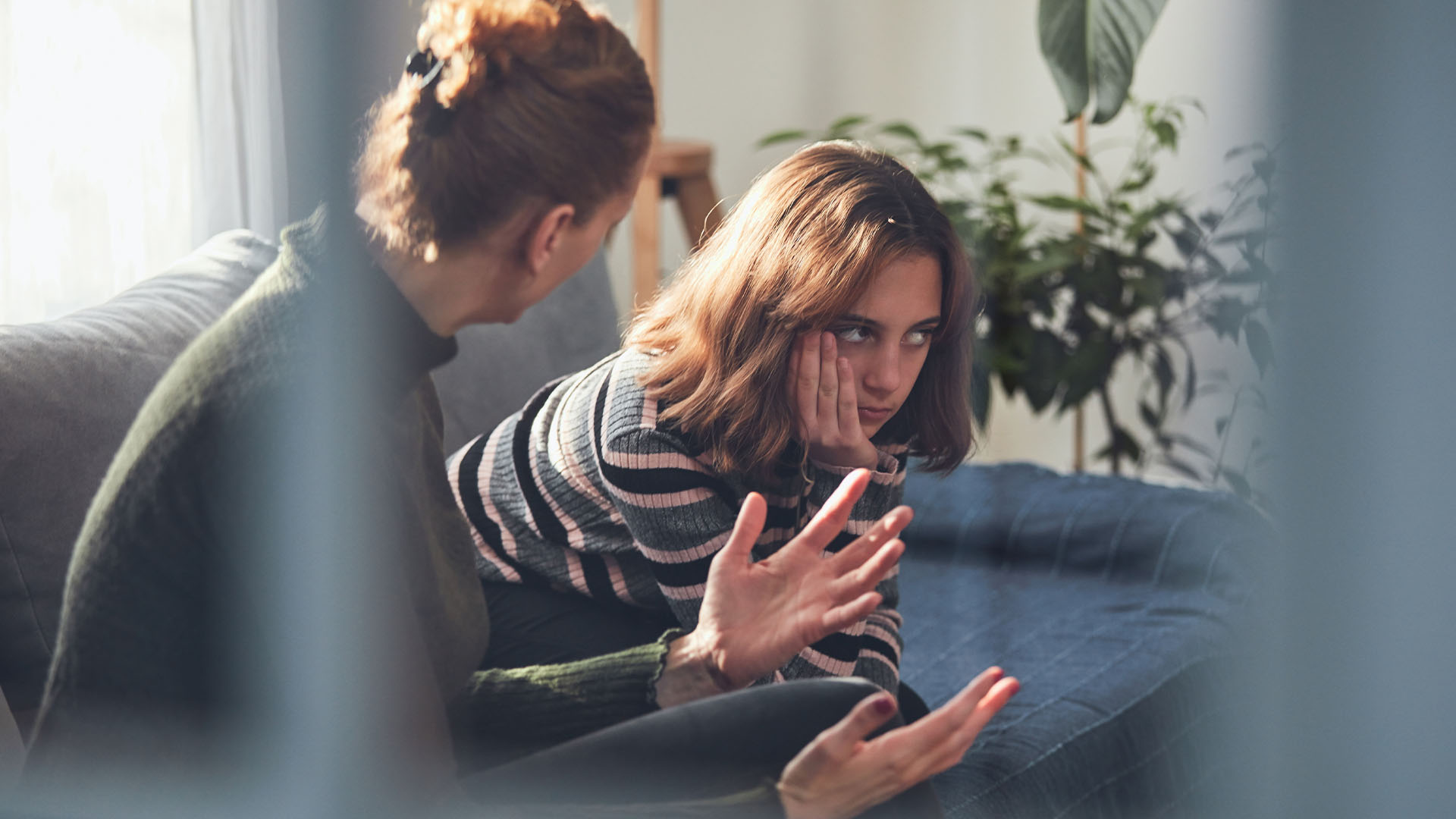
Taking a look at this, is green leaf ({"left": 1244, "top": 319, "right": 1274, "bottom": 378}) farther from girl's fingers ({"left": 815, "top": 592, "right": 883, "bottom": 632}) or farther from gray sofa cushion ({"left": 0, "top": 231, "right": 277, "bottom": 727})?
gray sofa cushion ({"left": 0, "top": 231, "right": 277, "bottom": 727})

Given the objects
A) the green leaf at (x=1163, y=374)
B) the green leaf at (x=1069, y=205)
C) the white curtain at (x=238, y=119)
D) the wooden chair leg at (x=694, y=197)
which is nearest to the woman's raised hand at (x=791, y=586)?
the white curtain at (x=238, y=119)

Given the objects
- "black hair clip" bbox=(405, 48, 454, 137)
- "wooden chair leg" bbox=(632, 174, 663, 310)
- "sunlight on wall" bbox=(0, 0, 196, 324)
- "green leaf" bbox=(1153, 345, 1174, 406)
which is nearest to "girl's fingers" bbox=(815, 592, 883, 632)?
"black hair clip" bbox=(405, 48, 454, 137)

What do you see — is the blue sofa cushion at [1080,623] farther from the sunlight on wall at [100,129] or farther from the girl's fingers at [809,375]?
the sunlight on wall at [100,129]

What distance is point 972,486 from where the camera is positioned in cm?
158

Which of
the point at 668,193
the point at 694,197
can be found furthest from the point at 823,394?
the point at 668,193

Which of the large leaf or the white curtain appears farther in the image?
the large leaf

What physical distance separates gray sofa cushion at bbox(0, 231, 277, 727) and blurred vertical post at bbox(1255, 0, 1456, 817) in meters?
0.53

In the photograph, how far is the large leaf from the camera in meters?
0.78

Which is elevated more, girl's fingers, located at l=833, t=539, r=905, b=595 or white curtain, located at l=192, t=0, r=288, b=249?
white curtain, located at l=192, t=0, r=288, b=249

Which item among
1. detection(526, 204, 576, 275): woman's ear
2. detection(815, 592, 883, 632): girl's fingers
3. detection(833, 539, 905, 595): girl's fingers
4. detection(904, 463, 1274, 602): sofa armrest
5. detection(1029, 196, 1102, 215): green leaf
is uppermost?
detection(526, 204, 576, 275): woman's ear

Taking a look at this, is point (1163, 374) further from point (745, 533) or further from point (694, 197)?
point (745, 533)

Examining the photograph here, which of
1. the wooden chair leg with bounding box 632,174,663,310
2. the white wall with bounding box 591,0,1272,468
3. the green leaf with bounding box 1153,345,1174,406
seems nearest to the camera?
the white wall with bounding box 591,0,1272,468

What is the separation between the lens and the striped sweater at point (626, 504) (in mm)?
700

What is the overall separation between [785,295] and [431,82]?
0.21 m
